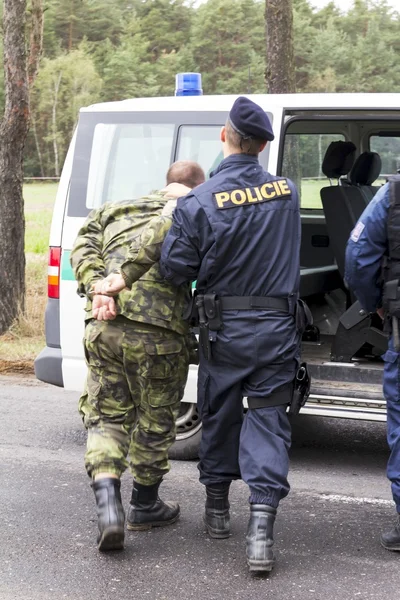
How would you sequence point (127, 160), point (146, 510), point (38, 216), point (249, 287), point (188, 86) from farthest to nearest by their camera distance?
point (38, 216) < point (188, 86) < point (127, 160) < point (146, 510) < point (249, 287)

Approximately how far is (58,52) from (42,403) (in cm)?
6203

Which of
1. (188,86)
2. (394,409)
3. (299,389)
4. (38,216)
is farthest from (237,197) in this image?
(38,216)

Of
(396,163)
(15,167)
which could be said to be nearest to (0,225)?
(15,167)

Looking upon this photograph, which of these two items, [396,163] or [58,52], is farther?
[58,52]

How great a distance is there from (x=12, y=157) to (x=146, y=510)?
18.0ft

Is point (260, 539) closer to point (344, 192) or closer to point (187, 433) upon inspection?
point (187, 433)

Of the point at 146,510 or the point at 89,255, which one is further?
the point at 146,510

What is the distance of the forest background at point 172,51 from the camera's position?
59.4 meters

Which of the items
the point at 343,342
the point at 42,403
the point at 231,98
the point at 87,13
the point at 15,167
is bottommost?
the point at 42,403

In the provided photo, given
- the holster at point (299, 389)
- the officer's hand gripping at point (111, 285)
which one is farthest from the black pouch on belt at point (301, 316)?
the officer's hand gripping at point (111, 285)

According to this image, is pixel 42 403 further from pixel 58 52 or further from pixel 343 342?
pixel 58 52

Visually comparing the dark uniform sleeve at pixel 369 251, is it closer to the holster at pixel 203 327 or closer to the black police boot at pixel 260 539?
the holster at pixel 203 327

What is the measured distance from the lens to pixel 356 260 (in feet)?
12.5

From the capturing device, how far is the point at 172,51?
64.8 metres
